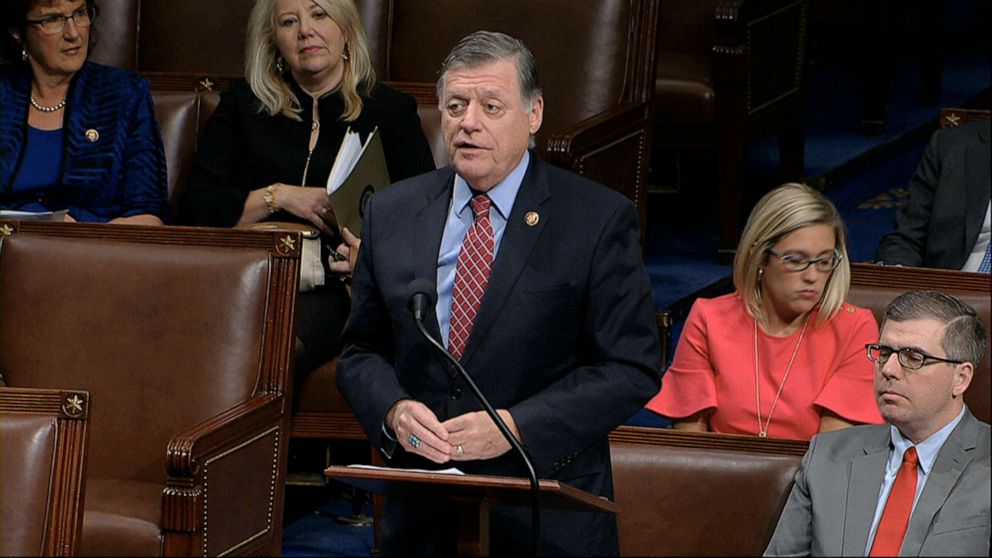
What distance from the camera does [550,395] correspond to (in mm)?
2311

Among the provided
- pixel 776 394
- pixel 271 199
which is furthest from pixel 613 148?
pixel 776 394

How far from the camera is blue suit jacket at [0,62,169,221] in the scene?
148 inches

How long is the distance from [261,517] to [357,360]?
2.67ft

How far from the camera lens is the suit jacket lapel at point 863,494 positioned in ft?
8.15

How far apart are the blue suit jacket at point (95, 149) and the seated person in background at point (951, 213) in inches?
63.4

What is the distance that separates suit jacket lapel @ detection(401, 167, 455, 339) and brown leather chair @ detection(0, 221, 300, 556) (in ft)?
2.43

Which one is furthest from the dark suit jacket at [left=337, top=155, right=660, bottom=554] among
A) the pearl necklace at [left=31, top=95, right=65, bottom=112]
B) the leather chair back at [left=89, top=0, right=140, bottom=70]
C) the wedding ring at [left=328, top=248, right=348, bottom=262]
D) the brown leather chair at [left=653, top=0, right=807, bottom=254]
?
the brown leather chair at [left=653, top=0, right=807, bottom=254]

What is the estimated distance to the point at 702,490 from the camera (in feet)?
8.86

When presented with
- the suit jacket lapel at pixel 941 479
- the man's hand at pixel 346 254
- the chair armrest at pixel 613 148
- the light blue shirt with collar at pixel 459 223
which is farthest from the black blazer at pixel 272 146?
the suit jacket lapel at pixel 941 479

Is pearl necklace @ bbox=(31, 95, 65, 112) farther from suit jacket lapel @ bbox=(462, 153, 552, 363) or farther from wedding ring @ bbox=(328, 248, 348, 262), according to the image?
suit jacket lapel @ bbox=(462, 153, 552, 363)

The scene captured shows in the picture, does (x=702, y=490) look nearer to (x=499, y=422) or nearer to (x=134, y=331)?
(x=499, y=422)

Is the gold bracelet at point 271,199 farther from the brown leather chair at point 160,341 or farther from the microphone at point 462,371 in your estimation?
the microphone at point 462,371

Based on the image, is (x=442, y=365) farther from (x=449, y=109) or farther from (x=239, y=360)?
(x=239, y=360)

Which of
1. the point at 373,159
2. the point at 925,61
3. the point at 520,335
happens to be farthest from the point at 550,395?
the point at 925,61
